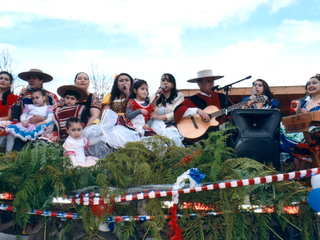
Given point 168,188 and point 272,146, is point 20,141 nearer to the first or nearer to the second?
point 168,188

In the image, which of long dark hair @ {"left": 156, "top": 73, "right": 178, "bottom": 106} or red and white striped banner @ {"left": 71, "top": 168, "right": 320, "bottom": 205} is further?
long dark hair @ {"left": 156, "top": 73, "right": 178, "bottom": 106}

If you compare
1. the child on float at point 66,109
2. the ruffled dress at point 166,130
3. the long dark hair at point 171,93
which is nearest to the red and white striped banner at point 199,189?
the ruffled dress at point 166,130

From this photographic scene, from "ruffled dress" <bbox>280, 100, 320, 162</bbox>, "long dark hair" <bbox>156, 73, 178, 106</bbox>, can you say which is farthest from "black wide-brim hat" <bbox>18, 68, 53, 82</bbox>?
"ruffled dress" <bbox>280, 100, 320, 162</bbox>

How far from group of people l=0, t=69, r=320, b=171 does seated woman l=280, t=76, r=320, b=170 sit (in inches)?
0.6

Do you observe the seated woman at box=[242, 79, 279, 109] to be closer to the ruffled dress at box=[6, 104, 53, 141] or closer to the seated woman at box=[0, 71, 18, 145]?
the ruffled dress at box=[6, 104, 53, 141]

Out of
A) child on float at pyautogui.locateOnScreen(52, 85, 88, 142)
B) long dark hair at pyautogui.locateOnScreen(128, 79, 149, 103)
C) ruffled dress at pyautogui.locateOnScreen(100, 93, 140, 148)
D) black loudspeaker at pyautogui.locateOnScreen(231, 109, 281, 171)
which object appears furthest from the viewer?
long dark hair at pyautogui.locateOnScreen(128, 79, 149, 103)

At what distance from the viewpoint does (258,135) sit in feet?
12.4

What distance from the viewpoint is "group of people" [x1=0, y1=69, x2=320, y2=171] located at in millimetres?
4516

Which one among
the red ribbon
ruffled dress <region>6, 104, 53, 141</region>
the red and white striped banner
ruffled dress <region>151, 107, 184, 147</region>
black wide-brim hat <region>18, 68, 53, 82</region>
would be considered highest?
black wide-brim hat <region>18, 68, 53, 82</region>

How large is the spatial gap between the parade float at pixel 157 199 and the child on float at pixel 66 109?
1778 mm

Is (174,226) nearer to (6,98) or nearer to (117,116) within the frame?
(117,116)

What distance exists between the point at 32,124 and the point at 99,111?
104 centimetres

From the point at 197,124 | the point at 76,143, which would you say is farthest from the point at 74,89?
the point at 197,124

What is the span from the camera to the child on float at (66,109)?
4.65 metres
